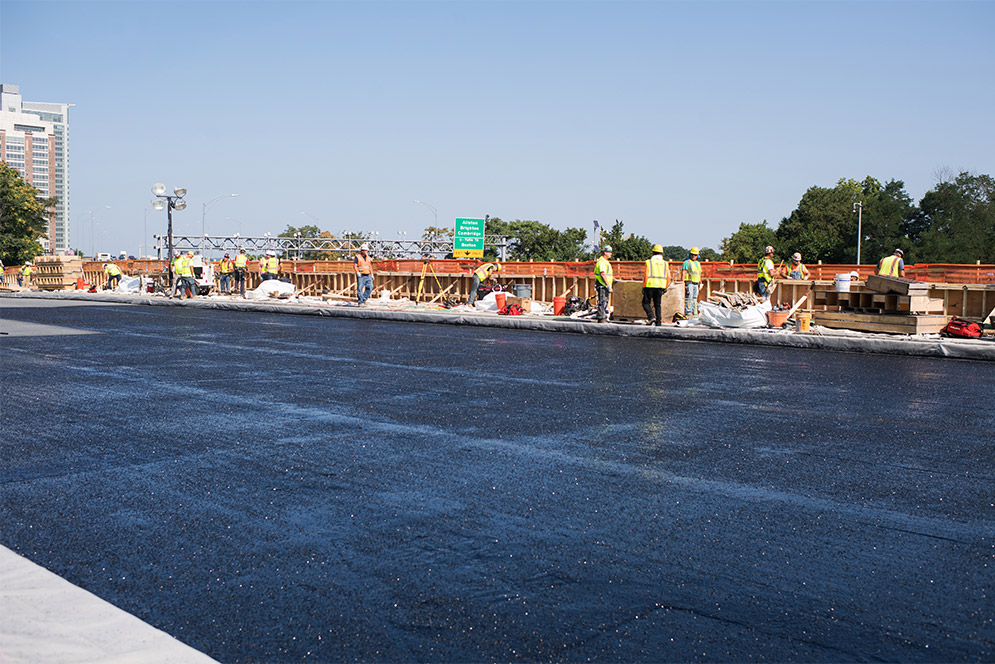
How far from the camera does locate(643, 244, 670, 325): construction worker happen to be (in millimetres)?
Answer: 21625

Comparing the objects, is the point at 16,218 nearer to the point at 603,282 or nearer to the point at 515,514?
the point at 603,282

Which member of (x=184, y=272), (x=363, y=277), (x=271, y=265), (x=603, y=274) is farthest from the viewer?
(x=271, y=265)

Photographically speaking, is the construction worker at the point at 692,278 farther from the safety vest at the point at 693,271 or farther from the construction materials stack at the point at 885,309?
the construction materials stack at the point at 885,309

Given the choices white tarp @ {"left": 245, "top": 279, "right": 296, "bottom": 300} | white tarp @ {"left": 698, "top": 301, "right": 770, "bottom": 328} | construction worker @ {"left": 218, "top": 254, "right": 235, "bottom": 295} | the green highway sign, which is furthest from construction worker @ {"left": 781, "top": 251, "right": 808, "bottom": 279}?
the green highway sign

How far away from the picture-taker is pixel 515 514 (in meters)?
5.58

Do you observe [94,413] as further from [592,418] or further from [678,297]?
[678,297]

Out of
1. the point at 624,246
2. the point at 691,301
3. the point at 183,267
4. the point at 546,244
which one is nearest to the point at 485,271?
the point at 691,301

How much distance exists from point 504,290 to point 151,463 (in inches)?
997

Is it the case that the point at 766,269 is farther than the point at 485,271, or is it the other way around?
the point at 485,271

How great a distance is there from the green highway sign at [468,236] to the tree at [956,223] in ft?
155

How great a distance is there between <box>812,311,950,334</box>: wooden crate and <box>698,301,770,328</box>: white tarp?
1252 millimetres

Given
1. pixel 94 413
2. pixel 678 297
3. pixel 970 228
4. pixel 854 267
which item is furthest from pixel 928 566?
pixel 970 228

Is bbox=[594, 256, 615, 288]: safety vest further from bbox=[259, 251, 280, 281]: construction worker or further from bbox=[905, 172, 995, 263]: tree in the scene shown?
bbox=[905, 172, 995, 263]: tree

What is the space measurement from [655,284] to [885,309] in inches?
194
